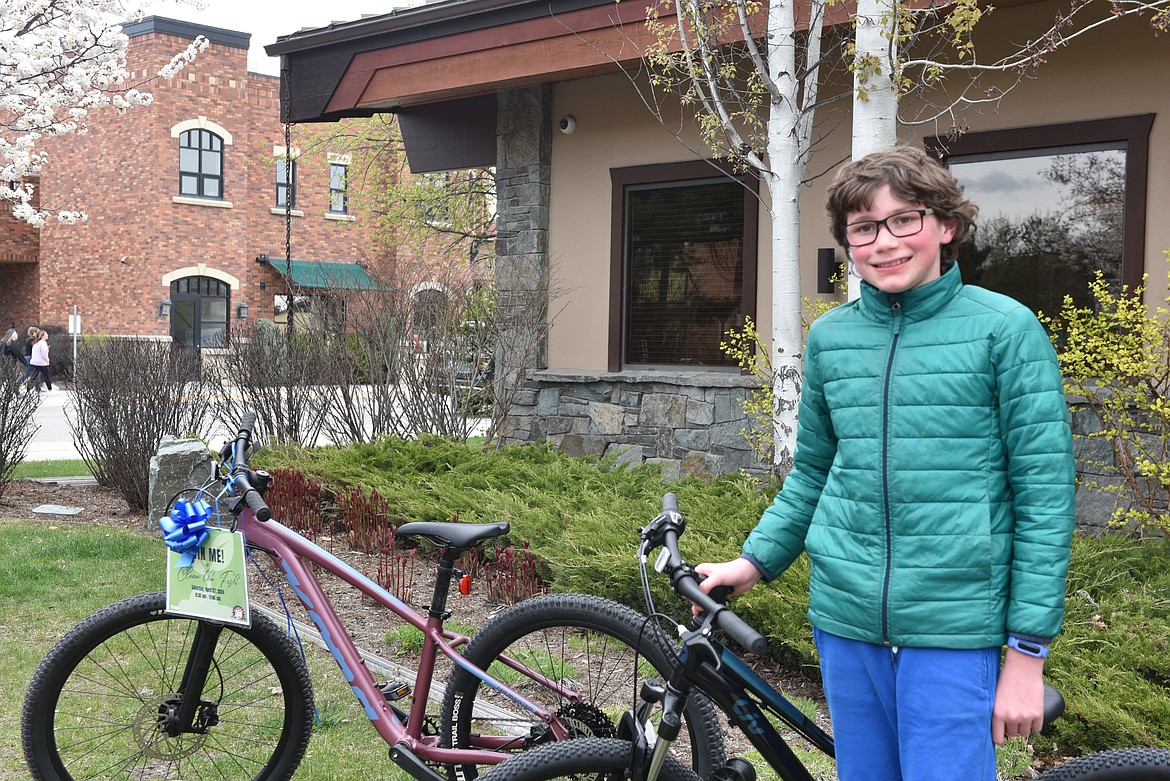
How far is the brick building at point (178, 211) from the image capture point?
89.0 feet

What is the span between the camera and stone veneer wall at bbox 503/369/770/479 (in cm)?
801

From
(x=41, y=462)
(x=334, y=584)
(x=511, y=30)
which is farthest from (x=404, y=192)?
(x=334, y=584)

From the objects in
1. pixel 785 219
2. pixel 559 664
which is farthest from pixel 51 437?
pixel 559 664

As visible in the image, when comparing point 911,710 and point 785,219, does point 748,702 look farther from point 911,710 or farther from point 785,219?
→ point 785,219

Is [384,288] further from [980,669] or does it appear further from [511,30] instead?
[980,669]

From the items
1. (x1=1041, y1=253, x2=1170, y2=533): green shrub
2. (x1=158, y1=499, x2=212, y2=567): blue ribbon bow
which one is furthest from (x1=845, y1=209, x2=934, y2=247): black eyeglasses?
(x1=1041, y1=253, x2=1170, y2=533): green shrub

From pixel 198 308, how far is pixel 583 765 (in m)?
28.6

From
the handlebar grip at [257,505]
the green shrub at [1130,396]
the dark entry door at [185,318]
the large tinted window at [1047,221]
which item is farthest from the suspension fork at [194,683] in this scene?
the dark entry door at [185,318]

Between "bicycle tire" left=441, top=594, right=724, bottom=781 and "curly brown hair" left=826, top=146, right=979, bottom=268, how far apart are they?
1147 millimetres

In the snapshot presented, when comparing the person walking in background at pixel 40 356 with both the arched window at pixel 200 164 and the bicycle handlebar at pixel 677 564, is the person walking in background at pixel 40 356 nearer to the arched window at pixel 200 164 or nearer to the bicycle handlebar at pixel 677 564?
Result: the arched window at pixel 200 164

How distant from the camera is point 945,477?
1900mm

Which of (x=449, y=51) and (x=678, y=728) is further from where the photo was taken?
(x=449, y=51)

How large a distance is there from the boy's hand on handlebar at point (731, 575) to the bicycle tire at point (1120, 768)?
677mm

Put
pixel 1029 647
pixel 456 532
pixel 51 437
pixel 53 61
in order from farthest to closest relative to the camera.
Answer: pixel 51 437 < pixel 53 61 < pixel 456 532 < pixel 1029 647
